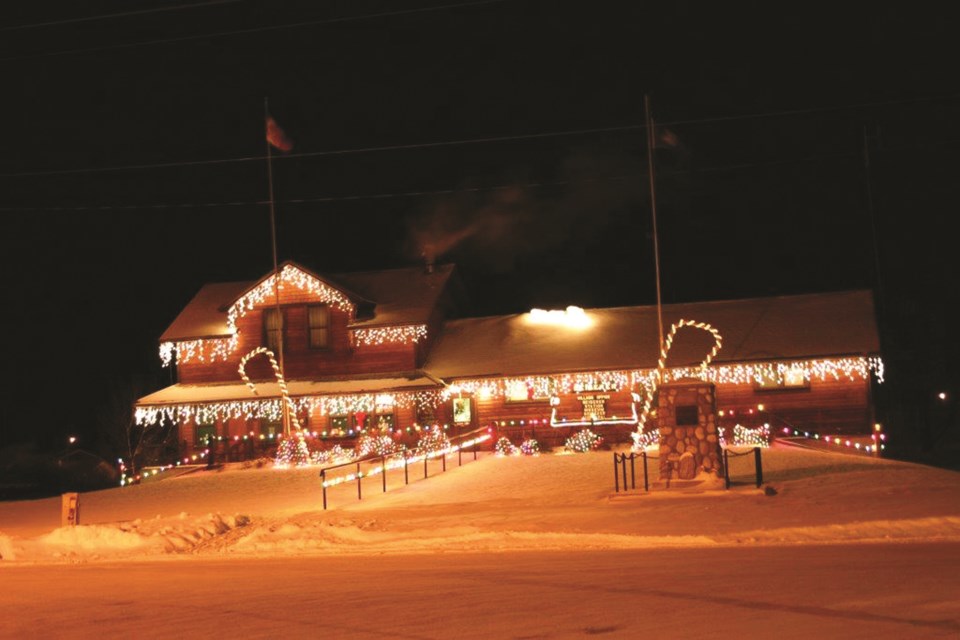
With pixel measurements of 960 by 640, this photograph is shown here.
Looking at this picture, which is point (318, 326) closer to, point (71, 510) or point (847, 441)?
point (71, 510)

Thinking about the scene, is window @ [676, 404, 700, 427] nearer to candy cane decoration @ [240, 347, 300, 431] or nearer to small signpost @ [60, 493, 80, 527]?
small signpost @ [60, 493, 80, 527]

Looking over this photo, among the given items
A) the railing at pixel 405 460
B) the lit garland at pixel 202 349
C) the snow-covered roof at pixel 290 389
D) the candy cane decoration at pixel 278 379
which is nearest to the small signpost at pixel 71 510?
the railing at pixel 405 460

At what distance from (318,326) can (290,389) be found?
2.78m

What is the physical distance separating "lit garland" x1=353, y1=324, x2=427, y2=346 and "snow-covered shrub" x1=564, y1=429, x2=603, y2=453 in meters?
7.62

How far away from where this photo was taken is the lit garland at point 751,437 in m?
29.7

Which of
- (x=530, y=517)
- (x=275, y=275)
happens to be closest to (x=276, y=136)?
(x=275, y=275)

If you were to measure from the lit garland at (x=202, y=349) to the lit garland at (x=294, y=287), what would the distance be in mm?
751

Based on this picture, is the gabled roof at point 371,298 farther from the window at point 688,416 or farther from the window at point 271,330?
the window at point 688,416

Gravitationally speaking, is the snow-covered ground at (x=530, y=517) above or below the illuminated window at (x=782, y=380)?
below

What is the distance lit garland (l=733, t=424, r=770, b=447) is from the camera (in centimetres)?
2972

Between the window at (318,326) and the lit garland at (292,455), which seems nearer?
the lit garland at (292,455)

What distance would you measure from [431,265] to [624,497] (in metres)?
22.3

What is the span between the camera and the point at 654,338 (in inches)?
1385

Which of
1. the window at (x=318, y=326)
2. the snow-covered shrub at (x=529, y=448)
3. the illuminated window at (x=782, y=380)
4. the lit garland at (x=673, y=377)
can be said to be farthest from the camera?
the window at (x=318, y=326)
